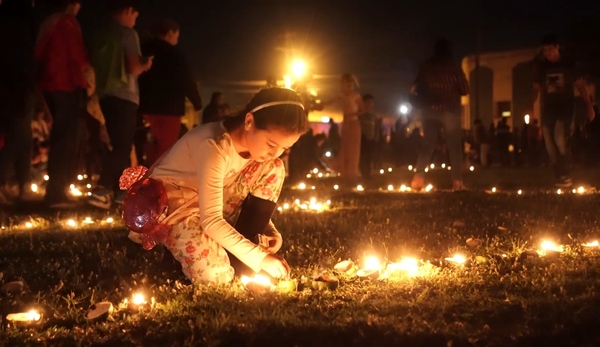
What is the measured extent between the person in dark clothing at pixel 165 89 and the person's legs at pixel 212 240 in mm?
3513

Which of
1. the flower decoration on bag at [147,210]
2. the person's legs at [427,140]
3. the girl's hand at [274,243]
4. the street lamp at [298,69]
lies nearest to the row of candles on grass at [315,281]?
the girl's hand at [274,243]

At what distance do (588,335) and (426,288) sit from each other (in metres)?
0.91

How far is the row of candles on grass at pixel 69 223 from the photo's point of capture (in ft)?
22.5

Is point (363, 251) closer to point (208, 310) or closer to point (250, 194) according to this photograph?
point (250, 194)

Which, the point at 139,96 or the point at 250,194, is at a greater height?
the point at 139,96

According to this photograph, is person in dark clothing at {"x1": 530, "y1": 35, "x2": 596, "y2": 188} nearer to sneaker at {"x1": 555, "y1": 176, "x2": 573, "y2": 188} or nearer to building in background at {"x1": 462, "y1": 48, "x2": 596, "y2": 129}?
sneaker at {"x1": 555, "y1": 176, "x2": 573, "y2": 188}

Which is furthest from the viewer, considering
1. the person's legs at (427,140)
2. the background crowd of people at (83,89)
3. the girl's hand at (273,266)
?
the person's legs at (427,140)

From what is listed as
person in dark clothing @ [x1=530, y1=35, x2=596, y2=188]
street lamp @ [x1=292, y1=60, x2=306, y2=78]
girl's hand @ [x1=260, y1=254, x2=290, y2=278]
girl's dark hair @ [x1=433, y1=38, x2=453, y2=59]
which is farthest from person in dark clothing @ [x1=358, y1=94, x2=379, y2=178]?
girl's hand @ [x1=260, y1=254, x2=290, y2=278]

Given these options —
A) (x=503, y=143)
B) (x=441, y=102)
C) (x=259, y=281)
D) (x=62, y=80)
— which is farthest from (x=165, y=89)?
(x=503, y=143)

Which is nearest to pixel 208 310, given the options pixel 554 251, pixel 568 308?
pixel 568 308

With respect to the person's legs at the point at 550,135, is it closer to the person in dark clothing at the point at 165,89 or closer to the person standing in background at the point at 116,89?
the person in dark clothing at the point at 165,89

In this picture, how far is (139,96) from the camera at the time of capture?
338 inches

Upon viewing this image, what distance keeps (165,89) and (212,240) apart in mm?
4140

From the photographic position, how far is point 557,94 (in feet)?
36.9
